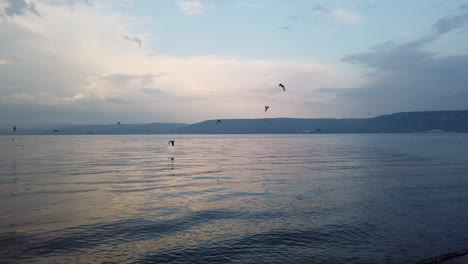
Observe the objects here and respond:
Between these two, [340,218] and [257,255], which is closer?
[257,255]

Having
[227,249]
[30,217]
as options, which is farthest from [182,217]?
[30,217]

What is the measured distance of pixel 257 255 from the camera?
53.1 feet

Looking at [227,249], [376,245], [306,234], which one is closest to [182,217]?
[227,249]

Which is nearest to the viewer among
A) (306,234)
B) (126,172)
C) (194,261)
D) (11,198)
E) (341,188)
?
(194,261)

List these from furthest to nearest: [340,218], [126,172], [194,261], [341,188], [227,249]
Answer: [126,172], [341,188], [340,218], [227,249], [194,261]

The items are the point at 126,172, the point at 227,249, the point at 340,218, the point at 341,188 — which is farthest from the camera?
the point at 126,172

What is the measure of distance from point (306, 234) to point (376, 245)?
3.59 m

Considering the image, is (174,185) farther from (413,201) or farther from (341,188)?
(413,201)

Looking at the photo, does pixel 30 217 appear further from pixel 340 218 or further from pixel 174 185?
pixel 340 218

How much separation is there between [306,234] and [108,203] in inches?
628

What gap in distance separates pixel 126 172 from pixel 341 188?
28.7 metres

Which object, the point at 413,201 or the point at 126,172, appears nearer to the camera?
the point at 413,201

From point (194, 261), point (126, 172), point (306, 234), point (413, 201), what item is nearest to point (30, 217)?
point (194, 261)

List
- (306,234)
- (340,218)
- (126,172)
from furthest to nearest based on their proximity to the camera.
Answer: (126,172)
(340,218)
(306,234)
